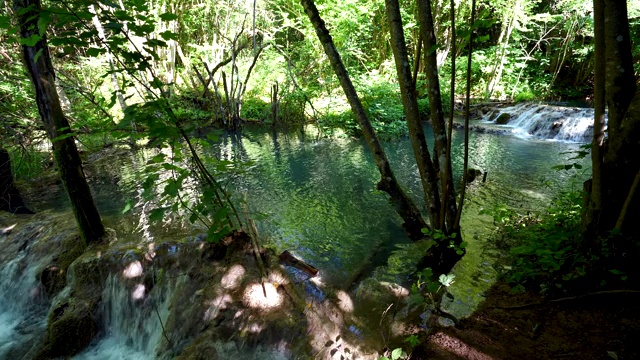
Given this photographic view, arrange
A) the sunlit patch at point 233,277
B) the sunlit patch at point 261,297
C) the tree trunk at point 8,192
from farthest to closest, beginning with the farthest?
the tree trunk at point 8,192
the sunlit patch at point 233,277
the sunlit patch at point 261,297

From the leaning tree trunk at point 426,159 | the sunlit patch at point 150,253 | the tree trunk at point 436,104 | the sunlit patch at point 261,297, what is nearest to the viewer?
the tree trunk at point 436,104

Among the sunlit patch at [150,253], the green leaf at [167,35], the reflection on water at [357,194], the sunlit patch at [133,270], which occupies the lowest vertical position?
the reflection on water at [357,194]

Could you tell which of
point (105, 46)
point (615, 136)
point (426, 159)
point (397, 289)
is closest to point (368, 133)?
point (426, 159)

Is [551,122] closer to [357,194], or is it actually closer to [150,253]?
[357,194]

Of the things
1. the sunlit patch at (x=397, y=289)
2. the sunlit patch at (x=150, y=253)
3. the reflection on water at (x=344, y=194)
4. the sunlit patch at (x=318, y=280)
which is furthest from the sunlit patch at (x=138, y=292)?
the sunlit patch at (x=397, y=289)

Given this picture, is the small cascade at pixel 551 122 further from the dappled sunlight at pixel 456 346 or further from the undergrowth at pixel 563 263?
the dappled sunlight at pixel 456 346

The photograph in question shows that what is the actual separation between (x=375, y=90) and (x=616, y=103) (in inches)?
389

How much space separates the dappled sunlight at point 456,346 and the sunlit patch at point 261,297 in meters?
1.64

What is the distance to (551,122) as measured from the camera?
44.4 ft

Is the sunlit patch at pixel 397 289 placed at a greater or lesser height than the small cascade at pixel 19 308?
lesser

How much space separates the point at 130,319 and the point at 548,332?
4.34 metres

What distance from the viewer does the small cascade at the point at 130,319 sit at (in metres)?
3.68

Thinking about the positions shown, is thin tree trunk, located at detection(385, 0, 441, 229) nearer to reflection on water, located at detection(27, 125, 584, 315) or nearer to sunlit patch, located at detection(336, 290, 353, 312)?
reflection on water, located at detection(27, 125, 584, 315)

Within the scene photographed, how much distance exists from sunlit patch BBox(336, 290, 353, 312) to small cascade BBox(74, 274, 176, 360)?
196cm
